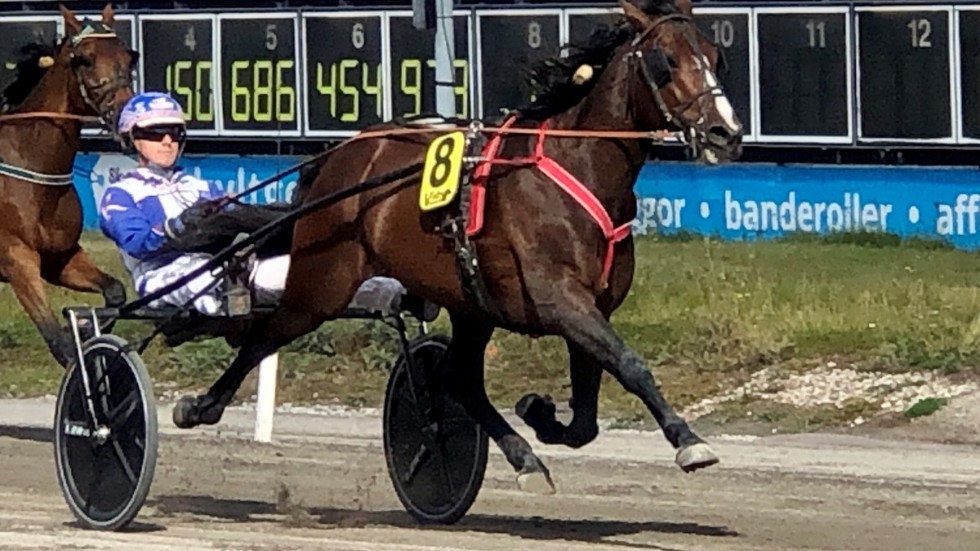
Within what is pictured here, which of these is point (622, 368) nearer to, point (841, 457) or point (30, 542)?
point (30, 542)

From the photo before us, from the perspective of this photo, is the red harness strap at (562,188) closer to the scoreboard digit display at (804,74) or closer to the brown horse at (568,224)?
the brown horse at (568,224)

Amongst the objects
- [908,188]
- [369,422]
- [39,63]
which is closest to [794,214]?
[908,188]

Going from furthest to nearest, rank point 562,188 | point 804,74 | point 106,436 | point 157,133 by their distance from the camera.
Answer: point 804,74
point 157,133
point 106,436
point 562,188

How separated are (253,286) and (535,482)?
1.65 metres

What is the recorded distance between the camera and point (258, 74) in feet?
74.2

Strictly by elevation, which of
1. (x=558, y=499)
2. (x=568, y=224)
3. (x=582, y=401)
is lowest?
(x=558, y=499)

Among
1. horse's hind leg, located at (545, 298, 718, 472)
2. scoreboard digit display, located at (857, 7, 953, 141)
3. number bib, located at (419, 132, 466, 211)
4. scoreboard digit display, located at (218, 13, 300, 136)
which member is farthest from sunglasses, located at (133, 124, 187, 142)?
scoreboard digit display, located at (218, 13, 300, 136)

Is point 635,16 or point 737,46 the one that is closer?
point 635,16

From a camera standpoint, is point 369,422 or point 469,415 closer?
point 469,415

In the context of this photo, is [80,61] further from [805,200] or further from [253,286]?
[805,200]

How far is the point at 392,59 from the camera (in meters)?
21.6

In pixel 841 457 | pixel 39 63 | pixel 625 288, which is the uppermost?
pixel 39 63

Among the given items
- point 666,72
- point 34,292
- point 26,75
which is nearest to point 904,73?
point 26,75

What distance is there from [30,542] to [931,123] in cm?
1219
